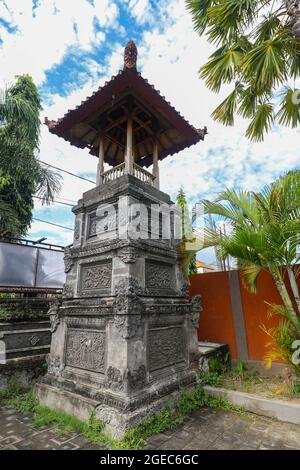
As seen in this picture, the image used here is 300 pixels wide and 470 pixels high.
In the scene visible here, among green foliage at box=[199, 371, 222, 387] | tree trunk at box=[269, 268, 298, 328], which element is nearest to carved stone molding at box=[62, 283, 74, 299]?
green foliage at box=[199, 371, 222, 387]

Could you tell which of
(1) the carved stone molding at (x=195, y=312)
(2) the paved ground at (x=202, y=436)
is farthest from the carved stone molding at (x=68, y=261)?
(1) the carved stone molding at (x=195, y=312)

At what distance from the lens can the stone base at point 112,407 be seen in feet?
10.6

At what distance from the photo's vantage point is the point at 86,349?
13.7ft

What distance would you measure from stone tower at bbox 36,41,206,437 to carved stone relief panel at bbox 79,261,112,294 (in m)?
0.02

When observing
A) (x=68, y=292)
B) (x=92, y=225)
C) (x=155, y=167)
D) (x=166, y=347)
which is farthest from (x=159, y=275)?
(x=155, y=167)

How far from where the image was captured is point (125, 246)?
410 cm

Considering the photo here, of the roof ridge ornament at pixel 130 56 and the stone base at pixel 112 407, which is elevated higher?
the roof ridge ornament at pixel 130 56

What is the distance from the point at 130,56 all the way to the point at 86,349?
16.5 ft

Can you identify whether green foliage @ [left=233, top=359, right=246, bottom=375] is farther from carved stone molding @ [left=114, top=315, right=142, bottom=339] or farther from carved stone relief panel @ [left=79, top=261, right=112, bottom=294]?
carved stone relief panel @ [left=79, top=261, right=112, bottom=294]

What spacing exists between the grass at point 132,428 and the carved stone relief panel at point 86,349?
0.70m

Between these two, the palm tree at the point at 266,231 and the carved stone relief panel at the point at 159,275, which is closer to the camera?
the palm tree at the point at 266,231

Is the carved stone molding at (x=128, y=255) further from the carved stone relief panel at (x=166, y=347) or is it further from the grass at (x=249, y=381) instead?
the grass at (x=249, y=381)

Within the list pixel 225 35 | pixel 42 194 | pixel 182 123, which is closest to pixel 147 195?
pixel 182 123

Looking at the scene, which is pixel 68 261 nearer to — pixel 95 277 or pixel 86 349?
pixel 95 277
